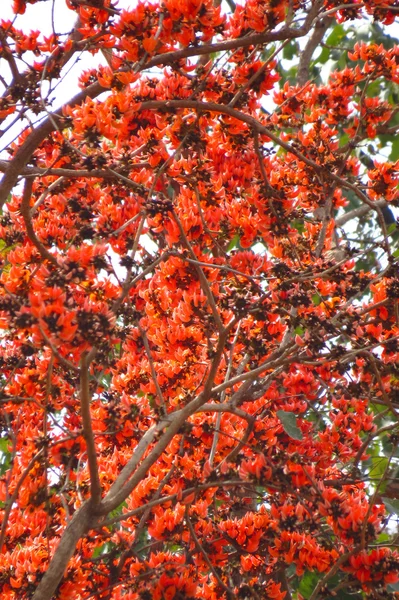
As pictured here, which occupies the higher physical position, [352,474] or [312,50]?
[312,50]

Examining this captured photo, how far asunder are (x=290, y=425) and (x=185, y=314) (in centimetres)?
68

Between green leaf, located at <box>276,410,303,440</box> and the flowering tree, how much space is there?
0.5 inches

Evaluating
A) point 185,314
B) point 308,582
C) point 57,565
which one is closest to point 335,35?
point 185,314

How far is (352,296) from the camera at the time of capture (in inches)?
112

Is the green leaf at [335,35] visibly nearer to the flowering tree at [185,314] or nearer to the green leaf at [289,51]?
the green leaf at [289,51]

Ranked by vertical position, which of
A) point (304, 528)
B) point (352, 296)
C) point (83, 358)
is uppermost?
point (352, 296)

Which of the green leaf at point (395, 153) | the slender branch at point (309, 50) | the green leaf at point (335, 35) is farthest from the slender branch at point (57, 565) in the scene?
the green leaf at point (335, 35)

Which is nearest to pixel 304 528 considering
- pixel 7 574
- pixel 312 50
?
pixel 7 574

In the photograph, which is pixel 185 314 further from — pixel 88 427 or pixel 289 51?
pixel 289 51

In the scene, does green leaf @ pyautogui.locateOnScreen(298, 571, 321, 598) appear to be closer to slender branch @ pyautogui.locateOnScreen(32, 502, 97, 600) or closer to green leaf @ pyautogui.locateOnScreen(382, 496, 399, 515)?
green leaf @ pyautogui.locateOnScreen(382, 496, 399, 515)

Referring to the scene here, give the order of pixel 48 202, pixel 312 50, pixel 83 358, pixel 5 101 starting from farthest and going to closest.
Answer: pixel 312 50 → pixel 48 202 → pixel 5 101 → pixel 83 358

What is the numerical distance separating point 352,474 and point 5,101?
206cm

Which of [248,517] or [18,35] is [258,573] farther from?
[18,35]

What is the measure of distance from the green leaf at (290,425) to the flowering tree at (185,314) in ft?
0.04
